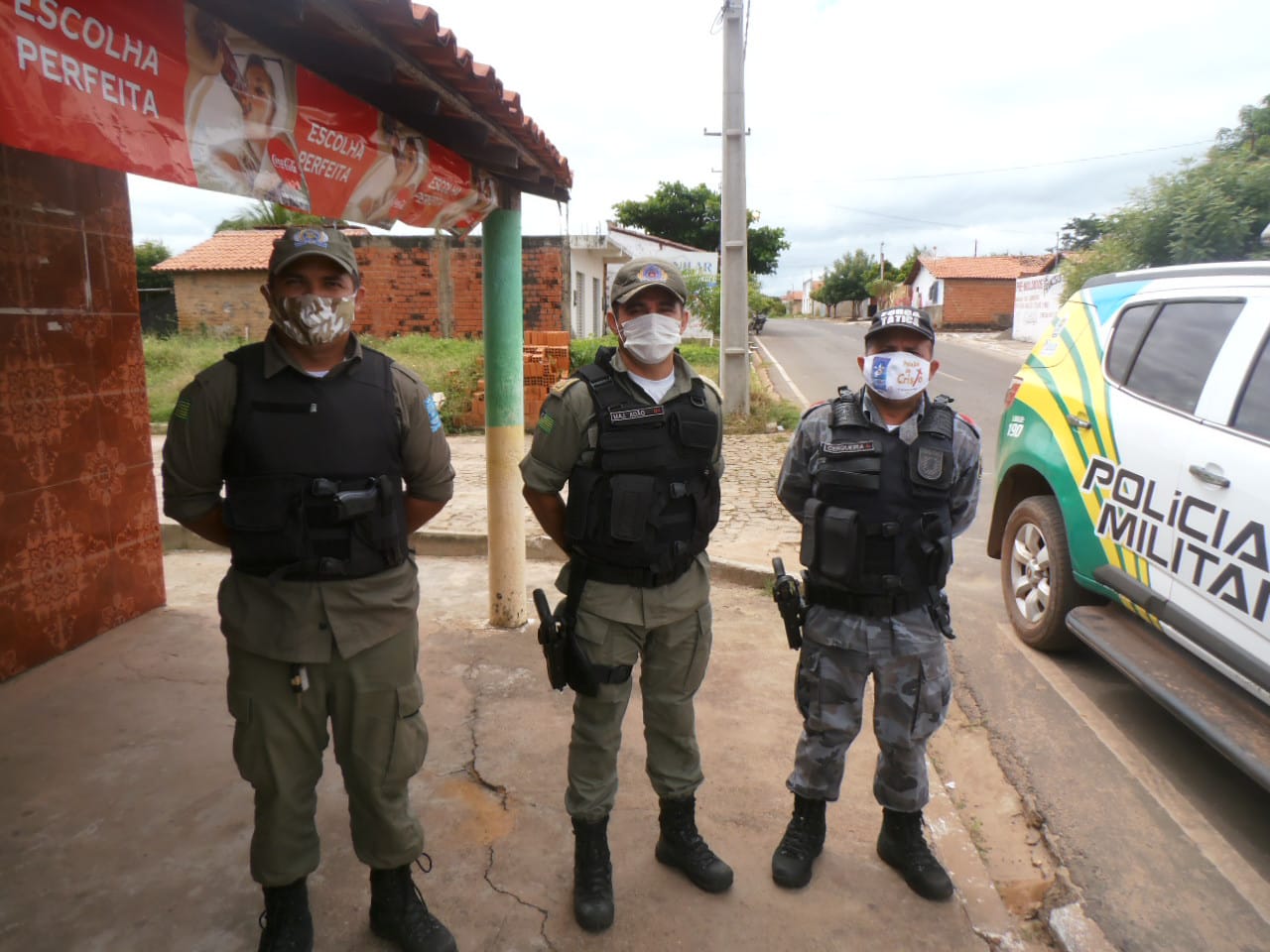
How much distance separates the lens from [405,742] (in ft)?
7.48

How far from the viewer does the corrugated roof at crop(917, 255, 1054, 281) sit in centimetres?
4472

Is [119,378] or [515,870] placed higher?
[119,378]

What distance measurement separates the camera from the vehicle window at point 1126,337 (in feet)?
12.5

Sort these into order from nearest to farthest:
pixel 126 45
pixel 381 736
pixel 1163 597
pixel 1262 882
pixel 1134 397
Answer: pixel 126 45
pixel 381 736
pixel 1262 882
pixel 1163 597
pixel 1134 397

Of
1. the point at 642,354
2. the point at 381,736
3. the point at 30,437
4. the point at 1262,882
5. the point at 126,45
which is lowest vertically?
the point at 1262,882

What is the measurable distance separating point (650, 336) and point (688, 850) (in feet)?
5.15

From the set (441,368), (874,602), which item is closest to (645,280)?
(874,602)

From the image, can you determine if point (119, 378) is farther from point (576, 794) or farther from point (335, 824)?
point (576, 794)

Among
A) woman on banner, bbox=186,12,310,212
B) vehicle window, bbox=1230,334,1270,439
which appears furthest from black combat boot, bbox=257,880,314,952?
vehicle window, bbox=1230,334,1270,439

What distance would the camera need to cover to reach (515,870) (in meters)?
2.62

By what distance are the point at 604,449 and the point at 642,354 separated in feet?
1.01

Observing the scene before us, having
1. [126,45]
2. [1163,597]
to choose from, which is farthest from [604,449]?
[1163,597]

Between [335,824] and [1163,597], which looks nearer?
[335,824]

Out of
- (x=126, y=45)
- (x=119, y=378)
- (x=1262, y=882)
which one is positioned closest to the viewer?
(x=126, y=45)
